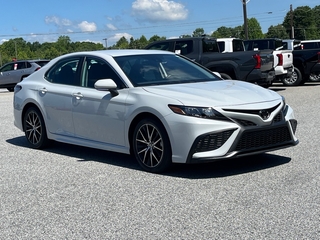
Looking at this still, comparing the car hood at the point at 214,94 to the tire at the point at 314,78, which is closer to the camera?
the car hood at the point at 214,94

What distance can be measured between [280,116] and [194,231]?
8.27 feet

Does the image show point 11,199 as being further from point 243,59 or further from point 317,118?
point 243,59

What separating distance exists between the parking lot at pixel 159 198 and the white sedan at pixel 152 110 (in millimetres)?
334

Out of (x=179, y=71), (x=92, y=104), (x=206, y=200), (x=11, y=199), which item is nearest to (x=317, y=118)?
(x=179, y=71)

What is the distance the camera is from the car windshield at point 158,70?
728 centimetres

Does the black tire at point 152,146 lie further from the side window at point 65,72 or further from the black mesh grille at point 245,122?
the side window at point 65,72

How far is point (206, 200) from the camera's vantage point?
5453mm

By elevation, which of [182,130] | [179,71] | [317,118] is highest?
[179,71]

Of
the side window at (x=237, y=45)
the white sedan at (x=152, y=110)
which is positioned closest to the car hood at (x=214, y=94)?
the white sedan at (x=152, y=110)

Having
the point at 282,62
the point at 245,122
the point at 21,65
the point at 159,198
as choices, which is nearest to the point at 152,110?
the point at 245,122

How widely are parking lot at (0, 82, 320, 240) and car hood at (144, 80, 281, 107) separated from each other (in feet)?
2.74

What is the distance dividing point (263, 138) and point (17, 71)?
23515 millimetres

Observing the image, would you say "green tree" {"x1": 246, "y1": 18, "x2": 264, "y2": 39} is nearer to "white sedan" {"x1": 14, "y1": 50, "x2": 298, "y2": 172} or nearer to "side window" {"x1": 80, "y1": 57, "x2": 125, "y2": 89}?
"white sedan" {"x1": 14, "y1": 50, "x2": 298, "y2": 172}

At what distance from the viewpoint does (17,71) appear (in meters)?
28.3
